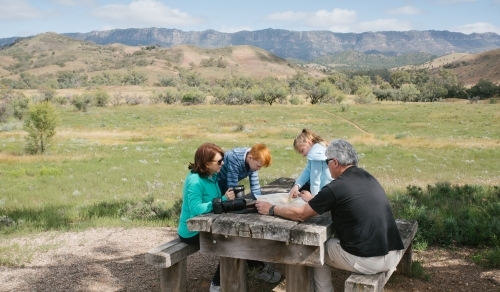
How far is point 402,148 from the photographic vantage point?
2466 cm

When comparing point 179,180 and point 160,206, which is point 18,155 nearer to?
point 179,180

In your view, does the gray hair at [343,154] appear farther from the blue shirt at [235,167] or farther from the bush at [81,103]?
the bush at [81,103]

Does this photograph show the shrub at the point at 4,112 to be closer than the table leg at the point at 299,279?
No

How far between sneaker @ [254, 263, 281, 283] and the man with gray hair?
61.7 inches

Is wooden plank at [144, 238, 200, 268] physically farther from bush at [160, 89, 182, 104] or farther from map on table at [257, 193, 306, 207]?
bush at [160, 89, 182, 104]

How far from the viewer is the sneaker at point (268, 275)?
6002 mm

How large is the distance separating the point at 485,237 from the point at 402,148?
59.3ft

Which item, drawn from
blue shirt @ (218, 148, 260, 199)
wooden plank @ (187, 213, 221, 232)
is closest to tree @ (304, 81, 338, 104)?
blue shirt @ (218, 148, 260, 199)

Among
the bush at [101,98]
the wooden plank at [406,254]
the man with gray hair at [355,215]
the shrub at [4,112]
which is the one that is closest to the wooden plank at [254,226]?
the man with gray hair at [355,215]

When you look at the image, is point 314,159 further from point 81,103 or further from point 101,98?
point 101,98

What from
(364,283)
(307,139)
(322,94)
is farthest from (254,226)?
(322,94)

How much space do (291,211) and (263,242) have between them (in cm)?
48

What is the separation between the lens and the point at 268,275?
6039mm

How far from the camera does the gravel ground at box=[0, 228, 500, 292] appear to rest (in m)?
5.86
